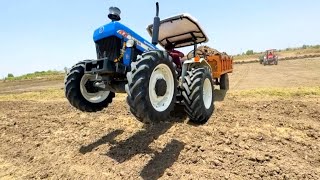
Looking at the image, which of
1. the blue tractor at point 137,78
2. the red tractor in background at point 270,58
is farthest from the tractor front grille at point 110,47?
the red tractor in background at point 270,58

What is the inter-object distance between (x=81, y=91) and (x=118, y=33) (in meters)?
1.41

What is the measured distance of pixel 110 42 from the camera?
505cm

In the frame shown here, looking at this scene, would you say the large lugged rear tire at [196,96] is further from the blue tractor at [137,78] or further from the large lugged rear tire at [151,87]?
the large lugged rear tire at [151,87]

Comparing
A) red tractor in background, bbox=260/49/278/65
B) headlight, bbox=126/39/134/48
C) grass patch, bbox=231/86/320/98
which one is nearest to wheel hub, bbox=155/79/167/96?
headlight, bbox=126/39/134/48

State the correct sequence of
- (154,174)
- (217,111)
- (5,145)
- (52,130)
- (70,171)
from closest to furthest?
1. (154,174)
2. (70,171)
3. (5,145)
4. (52,130)
5. (217,111)

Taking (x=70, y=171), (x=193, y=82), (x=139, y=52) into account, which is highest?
(x=139, y=52)

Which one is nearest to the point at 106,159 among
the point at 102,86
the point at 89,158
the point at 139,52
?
the point at 89,158

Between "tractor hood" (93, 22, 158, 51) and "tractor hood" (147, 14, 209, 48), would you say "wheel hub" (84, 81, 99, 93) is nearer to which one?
"tractor hood" (93, 22, 158, 51)

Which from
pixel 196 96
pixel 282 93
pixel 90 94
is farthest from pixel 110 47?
pixel 282 93

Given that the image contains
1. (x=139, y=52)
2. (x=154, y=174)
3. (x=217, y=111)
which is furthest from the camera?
(x=217, y=111)

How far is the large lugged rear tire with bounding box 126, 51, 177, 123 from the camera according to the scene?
4.05m

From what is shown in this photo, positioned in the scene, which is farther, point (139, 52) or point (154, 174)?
point (139, 52)

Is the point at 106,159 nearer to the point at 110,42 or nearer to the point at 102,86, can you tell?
the point at 102,86

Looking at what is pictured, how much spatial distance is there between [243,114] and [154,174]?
122 inches
